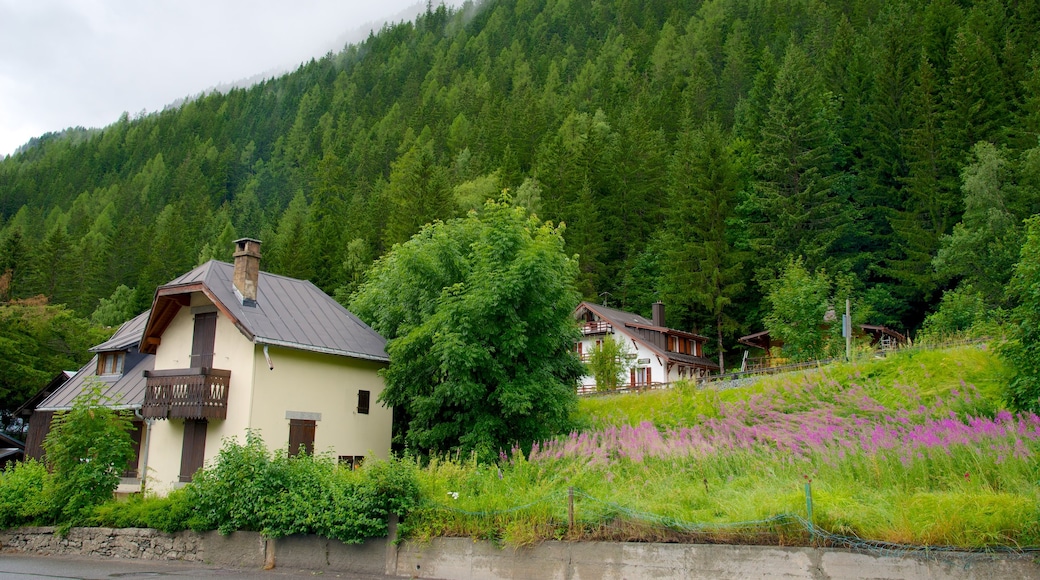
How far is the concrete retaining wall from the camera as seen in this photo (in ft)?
29.0

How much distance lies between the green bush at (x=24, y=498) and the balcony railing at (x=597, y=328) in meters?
34.5

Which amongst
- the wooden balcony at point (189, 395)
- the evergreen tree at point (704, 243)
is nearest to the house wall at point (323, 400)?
the wooden balcony at point (189, 395)

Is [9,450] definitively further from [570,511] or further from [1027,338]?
[1027,338]

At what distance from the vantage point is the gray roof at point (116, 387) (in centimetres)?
2458

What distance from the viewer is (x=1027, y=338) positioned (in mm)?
14781

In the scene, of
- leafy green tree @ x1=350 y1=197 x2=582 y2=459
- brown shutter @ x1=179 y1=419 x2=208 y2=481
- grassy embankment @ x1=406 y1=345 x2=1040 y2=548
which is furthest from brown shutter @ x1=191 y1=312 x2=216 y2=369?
grassy embankment @ x1=406 y1=345 x2=1040 y2=548

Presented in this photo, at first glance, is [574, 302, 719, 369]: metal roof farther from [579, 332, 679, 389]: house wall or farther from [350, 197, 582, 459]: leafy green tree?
[350, 197, 582, 459]: leafy green tree

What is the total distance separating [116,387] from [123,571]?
1393cm

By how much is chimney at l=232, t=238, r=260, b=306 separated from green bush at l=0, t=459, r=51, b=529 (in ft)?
24.4

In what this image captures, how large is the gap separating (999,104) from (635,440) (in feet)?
150

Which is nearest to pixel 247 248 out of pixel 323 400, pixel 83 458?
pixel 323 400

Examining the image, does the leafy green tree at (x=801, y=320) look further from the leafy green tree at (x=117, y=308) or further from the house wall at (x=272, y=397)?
the leafy green tree at (x=117, y=308)

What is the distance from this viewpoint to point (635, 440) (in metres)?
16.8

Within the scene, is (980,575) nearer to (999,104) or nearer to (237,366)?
(237,366)
